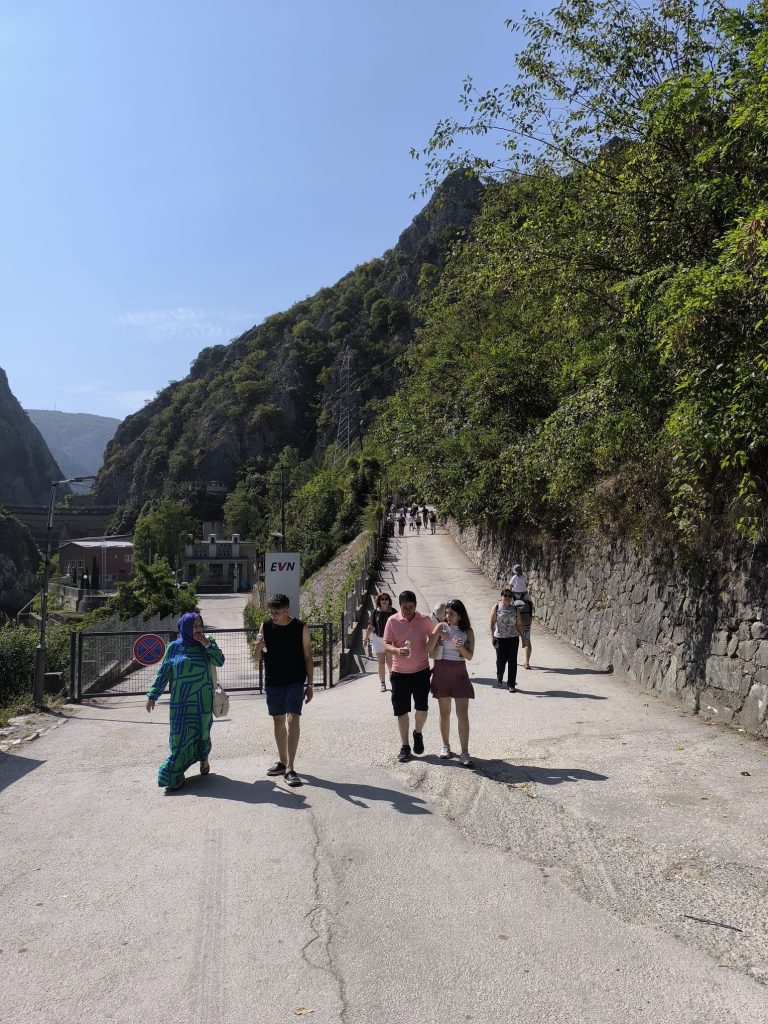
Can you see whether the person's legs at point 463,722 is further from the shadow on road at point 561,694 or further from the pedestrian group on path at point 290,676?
the shadow on road at point 561,694

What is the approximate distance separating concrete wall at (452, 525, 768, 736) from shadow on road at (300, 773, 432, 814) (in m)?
4.21

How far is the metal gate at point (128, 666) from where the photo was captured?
1275 centimetres

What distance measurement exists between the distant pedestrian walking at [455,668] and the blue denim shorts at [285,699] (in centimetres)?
124

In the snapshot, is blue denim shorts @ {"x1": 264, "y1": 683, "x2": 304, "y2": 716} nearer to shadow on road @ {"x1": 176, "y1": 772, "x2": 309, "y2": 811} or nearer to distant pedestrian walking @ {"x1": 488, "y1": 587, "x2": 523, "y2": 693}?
shadow on road @ {"x1": 176, "y1": 772, "x2": 309, "y2": 811}

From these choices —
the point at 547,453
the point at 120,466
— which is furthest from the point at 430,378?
the point at 120,466

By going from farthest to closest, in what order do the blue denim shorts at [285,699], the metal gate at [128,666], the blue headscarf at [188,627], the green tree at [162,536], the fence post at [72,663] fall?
1. the green tree at [162,536]
2. the metal gate at [128,666]
3. the fence post at [72,663]
4. the blue headscarf at [188,627]
5. the blue denim shorts at [285,699]

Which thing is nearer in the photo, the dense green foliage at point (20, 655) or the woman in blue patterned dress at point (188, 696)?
the woman in blue patterned dress at point (188, 696)

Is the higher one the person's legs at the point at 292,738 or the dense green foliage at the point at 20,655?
the person's legs at the point at 292,738

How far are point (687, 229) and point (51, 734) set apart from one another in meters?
10.0

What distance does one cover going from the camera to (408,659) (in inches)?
270

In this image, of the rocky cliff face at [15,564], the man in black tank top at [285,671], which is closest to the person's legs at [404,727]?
the man in black tank top at [285,671]

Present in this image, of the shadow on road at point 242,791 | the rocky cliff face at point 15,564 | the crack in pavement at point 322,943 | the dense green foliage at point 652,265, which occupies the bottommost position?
the rocky cliff face at point 15,564

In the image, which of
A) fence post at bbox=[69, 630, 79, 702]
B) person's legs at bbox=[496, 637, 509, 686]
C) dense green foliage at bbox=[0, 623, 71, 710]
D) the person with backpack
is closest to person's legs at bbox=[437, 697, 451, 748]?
person's legs at bbox=[496, 637, 509, 686]

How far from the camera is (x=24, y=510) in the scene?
160875 millimetres
